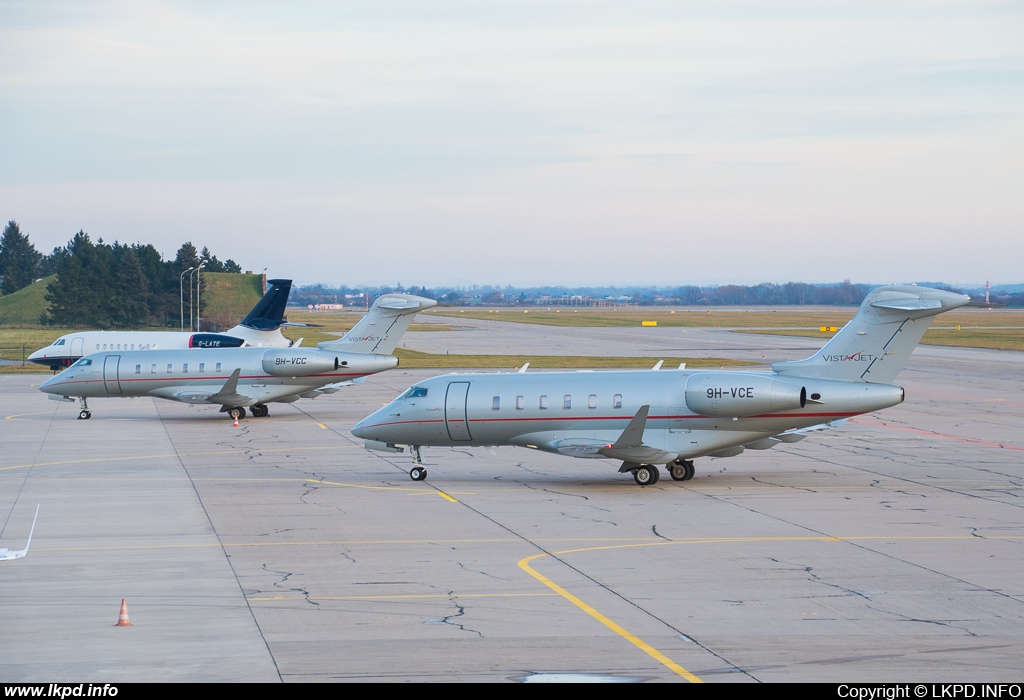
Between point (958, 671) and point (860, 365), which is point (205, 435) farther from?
point (958, 671)

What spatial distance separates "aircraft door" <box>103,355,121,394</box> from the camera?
46312mm

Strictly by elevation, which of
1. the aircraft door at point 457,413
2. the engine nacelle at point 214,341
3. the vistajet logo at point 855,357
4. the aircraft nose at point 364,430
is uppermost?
the vistajet logo at point 855,357

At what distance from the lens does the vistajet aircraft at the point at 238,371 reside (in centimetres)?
4575

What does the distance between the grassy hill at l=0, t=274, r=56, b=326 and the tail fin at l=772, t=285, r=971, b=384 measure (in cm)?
13404

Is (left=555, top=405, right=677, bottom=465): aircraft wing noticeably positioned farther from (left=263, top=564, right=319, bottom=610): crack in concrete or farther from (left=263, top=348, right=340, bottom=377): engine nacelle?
(left=263, top=348, right=340, bottom=377): engine nacelle

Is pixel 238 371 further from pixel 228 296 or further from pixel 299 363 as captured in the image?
pixel 228 296

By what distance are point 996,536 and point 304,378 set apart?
98.6 feet

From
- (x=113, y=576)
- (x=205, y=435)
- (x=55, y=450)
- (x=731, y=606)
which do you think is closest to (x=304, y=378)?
(x=205, y=435)

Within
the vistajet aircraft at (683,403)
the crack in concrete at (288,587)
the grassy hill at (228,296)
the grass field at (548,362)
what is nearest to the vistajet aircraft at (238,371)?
the vistajet aircraft at (683,403)

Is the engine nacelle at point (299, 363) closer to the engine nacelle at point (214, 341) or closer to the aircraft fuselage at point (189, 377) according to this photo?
the aircraft fuselage at point (189, 377)

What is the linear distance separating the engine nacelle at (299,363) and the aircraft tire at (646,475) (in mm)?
19658

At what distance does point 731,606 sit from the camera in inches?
663

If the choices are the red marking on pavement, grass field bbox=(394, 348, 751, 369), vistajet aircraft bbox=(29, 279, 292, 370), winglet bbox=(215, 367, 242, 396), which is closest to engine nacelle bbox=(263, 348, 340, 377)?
winglet bbox=(215, 367, 242, 396)

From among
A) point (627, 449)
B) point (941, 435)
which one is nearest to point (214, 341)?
point (941, 435)
